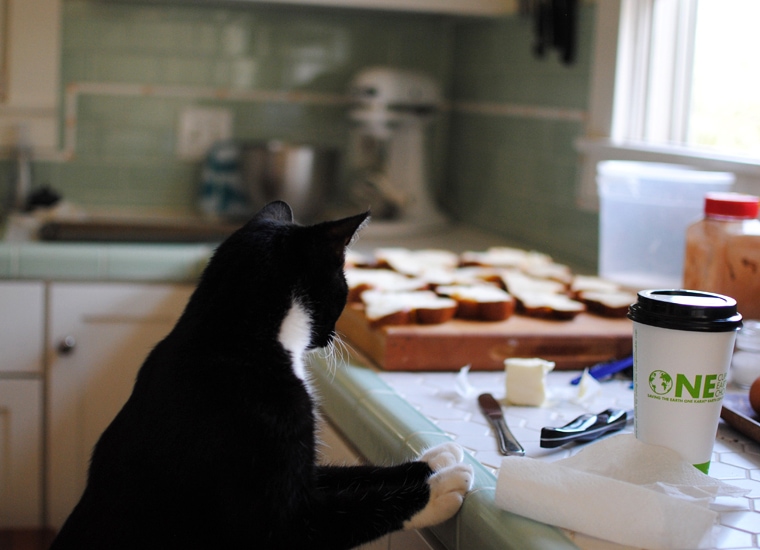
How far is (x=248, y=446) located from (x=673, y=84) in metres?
1.44

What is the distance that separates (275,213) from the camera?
952 millimetres

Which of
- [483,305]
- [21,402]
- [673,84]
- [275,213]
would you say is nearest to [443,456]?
[275,213]

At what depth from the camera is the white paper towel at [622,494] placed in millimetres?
688

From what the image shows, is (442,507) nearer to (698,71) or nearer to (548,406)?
(548,406)

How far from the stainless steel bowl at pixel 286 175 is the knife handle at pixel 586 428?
1.57 m

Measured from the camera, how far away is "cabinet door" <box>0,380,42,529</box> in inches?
76.7

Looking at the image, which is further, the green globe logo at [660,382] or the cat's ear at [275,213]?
the cat's ear at [275,213]

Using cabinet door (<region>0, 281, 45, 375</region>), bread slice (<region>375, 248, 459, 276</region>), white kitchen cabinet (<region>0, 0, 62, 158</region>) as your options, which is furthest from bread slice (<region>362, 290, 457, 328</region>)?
white kitchen cabinet (<region>0, 0, 62, 158</region>)

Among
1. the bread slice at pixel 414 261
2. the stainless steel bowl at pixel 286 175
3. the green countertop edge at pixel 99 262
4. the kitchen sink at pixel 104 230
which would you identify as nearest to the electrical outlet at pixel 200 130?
the stainless steel bowl at pixel 286 175

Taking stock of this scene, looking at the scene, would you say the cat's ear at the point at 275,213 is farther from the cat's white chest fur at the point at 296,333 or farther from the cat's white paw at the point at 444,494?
the cat's white paw at the point at 444,494

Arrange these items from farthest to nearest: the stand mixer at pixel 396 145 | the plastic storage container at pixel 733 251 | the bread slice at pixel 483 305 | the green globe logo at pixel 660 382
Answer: the stand mixer at pixel 396 145 → the bread slice at pixel 483 305 → the plastic storage container at pixel 733 251 → the green globe logo at pixel 660 382

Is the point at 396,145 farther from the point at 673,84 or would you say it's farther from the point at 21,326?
the point at 21,326

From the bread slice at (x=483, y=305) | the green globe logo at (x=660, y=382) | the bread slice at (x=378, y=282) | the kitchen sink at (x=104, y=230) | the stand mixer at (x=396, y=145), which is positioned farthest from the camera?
the stand mixer at (x=396, y=145)

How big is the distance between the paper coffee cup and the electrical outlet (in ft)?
6.64
